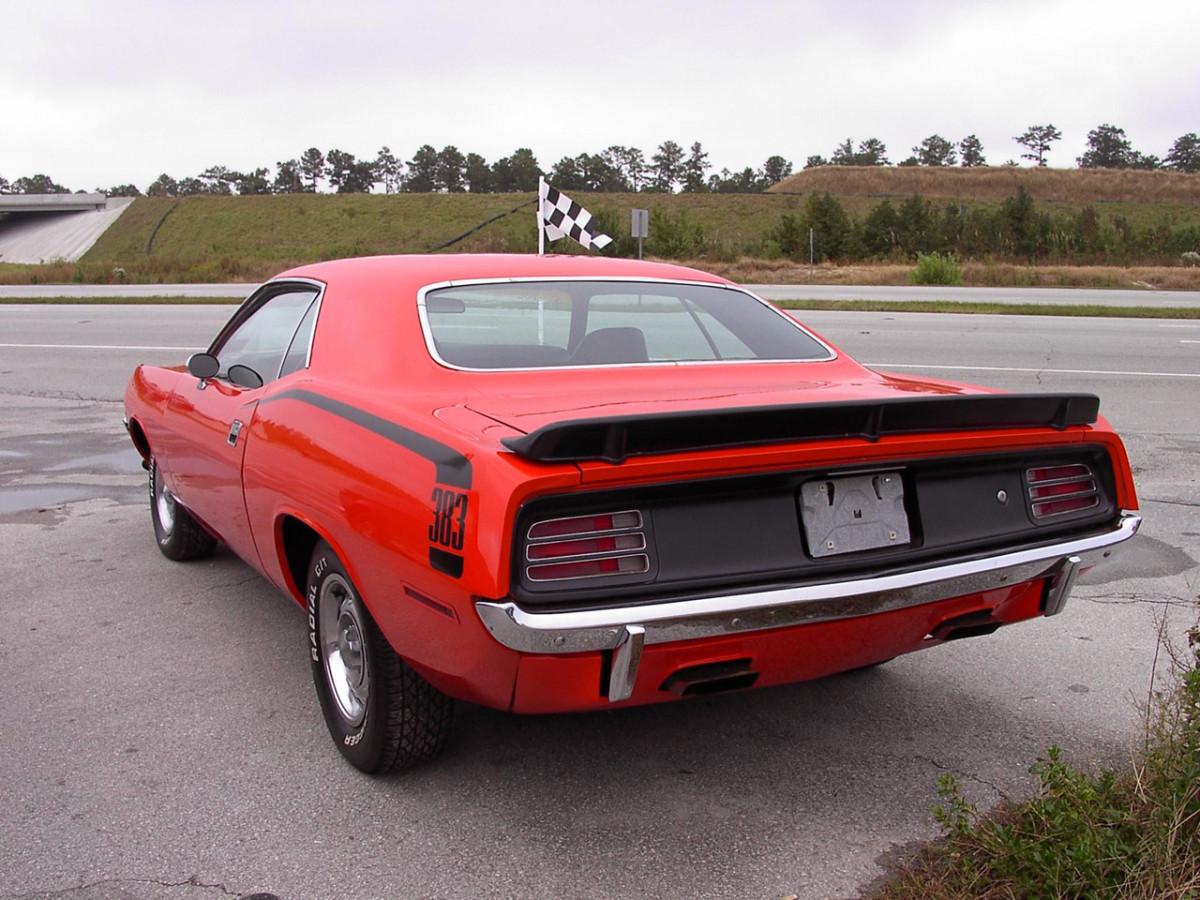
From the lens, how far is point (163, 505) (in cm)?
504

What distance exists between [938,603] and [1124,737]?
0.96 meters

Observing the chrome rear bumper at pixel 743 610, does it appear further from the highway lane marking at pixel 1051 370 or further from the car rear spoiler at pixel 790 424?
the highway lane marking at pixel 1051 370

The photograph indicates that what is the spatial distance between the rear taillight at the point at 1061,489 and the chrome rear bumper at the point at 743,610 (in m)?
0.13

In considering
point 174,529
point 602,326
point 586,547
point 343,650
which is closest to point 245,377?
point 343,650

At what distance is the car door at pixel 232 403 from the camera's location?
3666 mm

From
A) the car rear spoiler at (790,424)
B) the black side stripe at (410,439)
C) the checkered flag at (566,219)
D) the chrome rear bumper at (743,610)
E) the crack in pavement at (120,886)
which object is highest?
the checkered flag at (566,219)

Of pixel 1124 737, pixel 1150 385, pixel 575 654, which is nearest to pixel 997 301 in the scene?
pixel 1150 385

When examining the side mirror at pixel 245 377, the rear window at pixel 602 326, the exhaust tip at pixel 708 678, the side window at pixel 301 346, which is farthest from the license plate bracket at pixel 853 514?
the side mirror at pixel 245 377

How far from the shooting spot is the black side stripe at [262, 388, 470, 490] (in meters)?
2.37

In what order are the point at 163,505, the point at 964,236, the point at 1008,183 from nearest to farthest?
the point at 163,505, the point at 964,236, the point at 1008,183

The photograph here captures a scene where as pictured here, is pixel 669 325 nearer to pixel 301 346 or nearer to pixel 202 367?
pixel 301 346

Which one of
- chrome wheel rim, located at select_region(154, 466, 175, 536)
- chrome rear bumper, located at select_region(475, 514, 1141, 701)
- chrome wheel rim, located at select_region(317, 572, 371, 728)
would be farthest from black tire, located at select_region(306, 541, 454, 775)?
chrome wheel rim, located at select_region(154, 466, 175, 536)

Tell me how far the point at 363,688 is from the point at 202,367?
67.6 inches

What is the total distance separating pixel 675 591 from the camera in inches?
92.5
